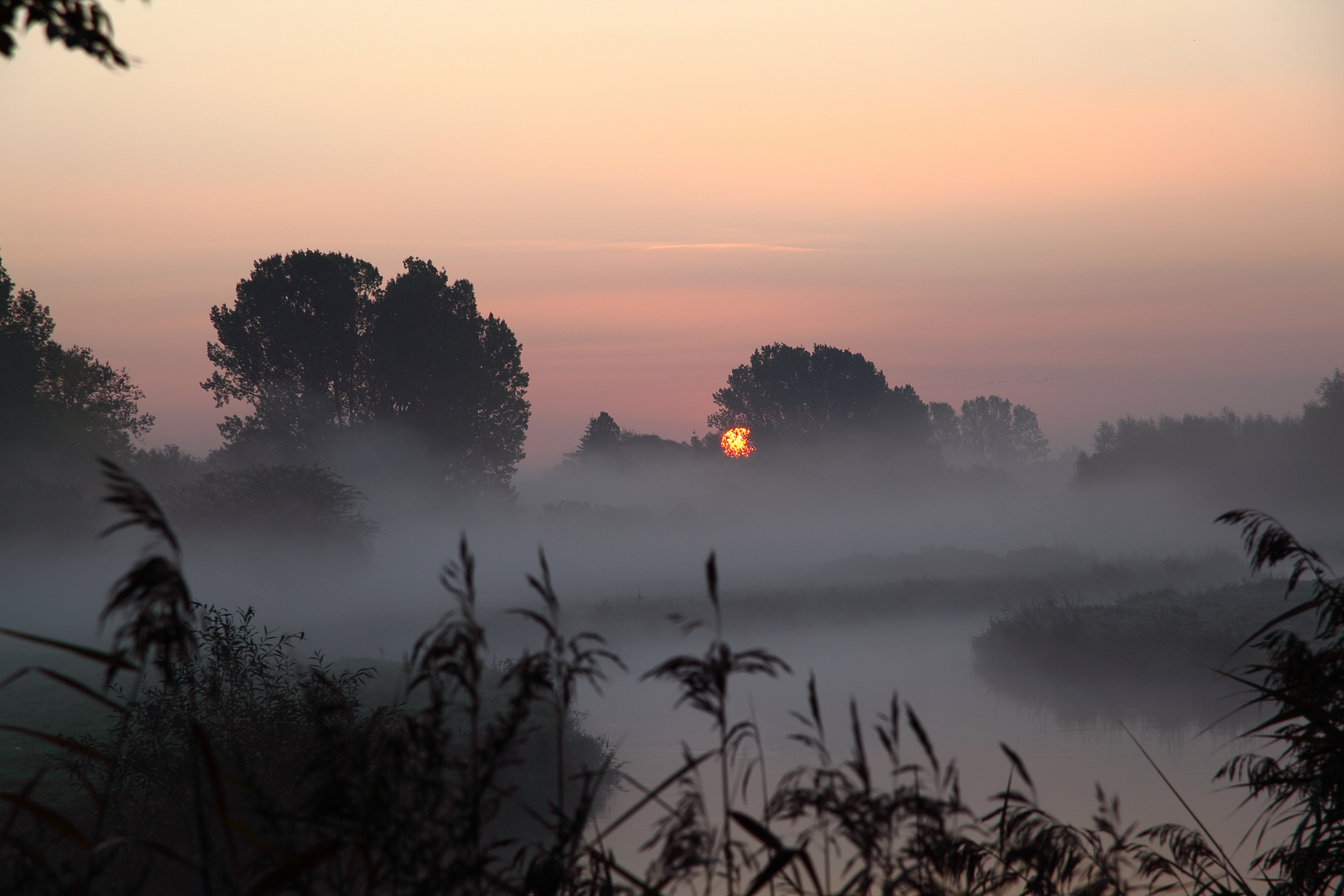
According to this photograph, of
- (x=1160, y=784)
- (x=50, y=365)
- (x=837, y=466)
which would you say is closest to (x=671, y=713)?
(x=1160, y=784)

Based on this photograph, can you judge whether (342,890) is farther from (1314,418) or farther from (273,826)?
(1314,418)

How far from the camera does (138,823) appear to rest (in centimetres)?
1035

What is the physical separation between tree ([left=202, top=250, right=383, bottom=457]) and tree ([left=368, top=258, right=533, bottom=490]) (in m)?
1.38

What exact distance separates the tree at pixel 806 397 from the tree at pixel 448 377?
1382 inches

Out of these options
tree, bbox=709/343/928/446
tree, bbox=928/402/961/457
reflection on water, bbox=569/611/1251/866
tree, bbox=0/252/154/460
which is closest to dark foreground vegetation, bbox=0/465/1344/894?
reflection on water, bbox=569/611/1251/866

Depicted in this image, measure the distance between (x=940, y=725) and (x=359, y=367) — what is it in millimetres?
34837

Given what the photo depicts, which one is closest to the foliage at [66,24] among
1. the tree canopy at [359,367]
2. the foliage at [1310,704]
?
the foliage at [1310,704]

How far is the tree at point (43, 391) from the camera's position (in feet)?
116

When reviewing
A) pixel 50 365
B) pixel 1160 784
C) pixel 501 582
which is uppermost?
pixel 50 365

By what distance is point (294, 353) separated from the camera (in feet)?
152

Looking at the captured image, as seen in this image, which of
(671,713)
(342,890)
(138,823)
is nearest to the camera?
(342,890)

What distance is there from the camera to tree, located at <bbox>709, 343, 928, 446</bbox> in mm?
81562

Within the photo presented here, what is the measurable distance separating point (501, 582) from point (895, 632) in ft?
68.8

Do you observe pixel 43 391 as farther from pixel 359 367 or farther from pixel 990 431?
pixel 990 431
